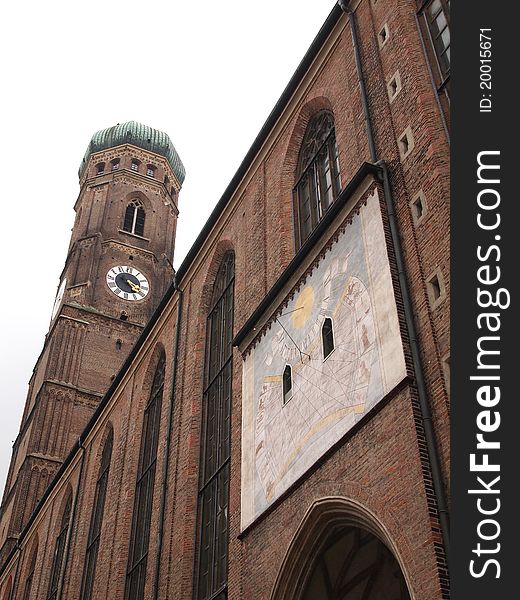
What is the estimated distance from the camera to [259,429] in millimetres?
14500

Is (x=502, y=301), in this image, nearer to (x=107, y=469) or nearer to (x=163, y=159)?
(x=107, y=469)

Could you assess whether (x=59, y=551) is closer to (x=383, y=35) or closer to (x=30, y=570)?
(x=30, y=570)

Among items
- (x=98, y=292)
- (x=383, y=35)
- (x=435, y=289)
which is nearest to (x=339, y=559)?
(x=435, y=289)

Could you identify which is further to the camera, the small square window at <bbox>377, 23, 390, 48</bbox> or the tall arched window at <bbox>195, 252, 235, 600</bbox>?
the tall arched window at <bbox>195, 252, 235, 600</bbox>

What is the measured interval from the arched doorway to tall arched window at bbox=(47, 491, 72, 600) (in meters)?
13.5

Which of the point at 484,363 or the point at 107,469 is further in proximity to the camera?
the point at 107,469

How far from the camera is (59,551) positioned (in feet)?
90.3

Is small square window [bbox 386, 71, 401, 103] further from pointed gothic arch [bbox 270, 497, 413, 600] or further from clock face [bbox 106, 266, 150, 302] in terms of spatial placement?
clock face [bbox 106, 266, 150, 302]

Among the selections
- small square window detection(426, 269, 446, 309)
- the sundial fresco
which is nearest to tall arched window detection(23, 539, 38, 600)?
the sundial fresco

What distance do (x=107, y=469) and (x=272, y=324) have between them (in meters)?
12.1

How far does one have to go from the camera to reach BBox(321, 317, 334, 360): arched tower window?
12.8 metres

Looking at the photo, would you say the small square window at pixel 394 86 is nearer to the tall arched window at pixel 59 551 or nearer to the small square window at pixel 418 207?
the small square window at pixel 418 207

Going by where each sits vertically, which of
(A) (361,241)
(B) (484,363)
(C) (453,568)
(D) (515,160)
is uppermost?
(A) (361,241)

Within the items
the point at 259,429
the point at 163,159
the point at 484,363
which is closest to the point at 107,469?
the point at 259,429
